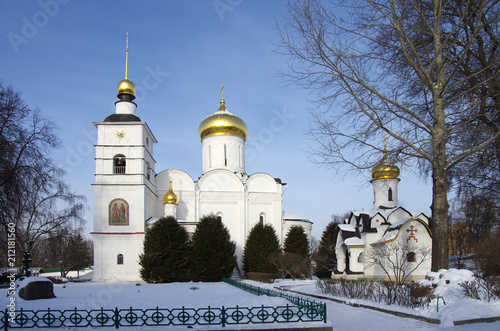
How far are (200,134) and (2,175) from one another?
927 inches

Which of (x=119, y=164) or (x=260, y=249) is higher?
(x=119, y=164)

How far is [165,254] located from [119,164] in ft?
20.7

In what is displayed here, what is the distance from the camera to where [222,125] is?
3234 cm

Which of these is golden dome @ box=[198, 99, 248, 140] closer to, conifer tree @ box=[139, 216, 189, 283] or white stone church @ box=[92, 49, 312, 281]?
white stone church @ box=[92, 49, 312, 281]

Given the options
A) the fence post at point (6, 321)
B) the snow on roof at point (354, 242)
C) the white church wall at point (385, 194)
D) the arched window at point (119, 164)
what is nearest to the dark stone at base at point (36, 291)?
the fence post at point (6, 321)

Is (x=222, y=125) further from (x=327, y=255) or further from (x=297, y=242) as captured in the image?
(x=327, y=255)

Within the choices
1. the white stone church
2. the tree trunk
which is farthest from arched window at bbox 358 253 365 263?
the tree trunk

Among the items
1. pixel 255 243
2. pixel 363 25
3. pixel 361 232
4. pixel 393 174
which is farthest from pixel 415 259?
pixel 363 25

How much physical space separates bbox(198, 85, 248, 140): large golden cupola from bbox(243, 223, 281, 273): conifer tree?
25.5 feet

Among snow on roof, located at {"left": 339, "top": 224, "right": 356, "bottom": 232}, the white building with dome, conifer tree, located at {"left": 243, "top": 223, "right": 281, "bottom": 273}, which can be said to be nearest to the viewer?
the white building with dome

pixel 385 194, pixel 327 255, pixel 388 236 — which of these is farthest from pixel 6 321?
pixel 327 255

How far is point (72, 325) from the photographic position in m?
7.02

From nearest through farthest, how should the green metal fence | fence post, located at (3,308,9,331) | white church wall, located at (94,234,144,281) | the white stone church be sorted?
1. fence post, located at (3,308,9,331)
2. the green metal fence
3. white church wall, located at (94,234,144,281)
4. the white stone church

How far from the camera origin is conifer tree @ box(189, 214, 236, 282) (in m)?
24.5
